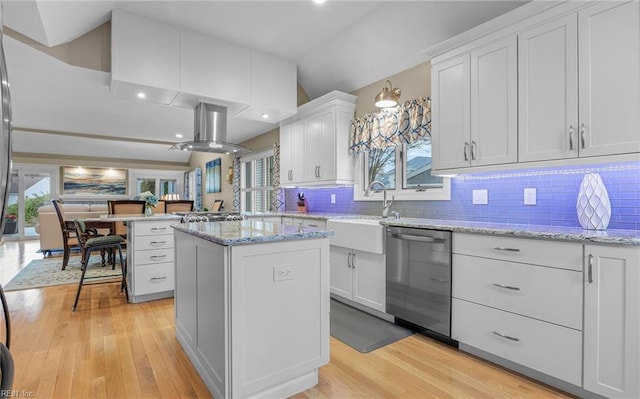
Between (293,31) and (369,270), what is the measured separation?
2.73 m

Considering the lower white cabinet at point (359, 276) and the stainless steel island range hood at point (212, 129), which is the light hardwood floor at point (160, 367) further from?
the stainless steel island range hood at point (212, 129)

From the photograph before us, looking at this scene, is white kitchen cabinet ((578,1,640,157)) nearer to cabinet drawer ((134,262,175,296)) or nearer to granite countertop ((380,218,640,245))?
granite countertop ((380,218,640,245))

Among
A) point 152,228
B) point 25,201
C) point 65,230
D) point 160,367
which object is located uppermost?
point 25,201

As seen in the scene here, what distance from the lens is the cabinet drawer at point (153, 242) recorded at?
132 inches

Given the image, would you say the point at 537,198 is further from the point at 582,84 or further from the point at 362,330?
the point at 362,330

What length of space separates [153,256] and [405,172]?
291 centimetres

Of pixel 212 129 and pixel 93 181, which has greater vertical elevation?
pixel 212 129

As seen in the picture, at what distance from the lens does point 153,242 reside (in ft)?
11.3

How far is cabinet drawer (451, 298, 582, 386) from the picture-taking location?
5.74ft

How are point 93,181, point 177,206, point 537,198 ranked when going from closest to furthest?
point 537,198, point 177,206, point 93,181

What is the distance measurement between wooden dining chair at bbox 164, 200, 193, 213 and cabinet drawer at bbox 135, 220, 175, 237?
219 centimetres

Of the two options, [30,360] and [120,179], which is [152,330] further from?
[120,179]

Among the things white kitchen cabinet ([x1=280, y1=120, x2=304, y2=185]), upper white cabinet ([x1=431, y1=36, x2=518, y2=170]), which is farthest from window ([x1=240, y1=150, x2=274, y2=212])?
upper white cabinet ([x1=431, y1=36, x2=518, y2=170])

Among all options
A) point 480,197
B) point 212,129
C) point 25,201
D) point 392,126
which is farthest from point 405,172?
point 25,201
